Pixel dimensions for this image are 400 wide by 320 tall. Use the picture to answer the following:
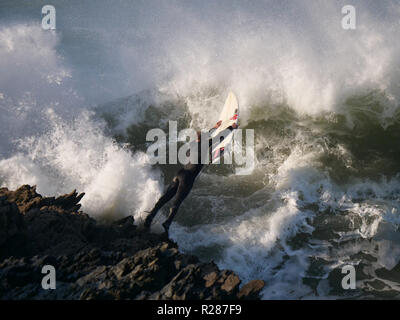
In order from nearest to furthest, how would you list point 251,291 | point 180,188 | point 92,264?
point 251,291 → point 92,264 → point 180,188

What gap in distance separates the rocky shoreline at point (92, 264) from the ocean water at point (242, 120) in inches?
64.7

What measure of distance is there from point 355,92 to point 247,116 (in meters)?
4.23

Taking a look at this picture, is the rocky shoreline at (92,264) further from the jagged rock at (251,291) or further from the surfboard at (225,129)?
Result: the surfboard at (225,129)

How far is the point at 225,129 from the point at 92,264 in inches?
225

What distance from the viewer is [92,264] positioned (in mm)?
6621

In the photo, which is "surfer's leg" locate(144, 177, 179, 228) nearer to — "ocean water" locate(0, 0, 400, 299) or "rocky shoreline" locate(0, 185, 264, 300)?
"rocky shoreline" locate(0, 185, 264, 300)

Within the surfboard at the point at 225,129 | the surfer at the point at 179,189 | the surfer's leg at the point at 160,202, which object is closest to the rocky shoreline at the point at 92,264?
the surfer's leg at the point at 160,202

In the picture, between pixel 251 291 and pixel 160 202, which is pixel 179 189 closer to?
pixel 160 202

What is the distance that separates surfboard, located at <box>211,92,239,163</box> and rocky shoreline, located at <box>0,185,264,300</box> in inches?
123

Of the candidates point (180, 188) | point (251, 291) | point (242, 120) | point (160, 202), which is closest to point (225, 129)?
point (180, 188)

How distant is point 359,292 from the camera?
7.43 m

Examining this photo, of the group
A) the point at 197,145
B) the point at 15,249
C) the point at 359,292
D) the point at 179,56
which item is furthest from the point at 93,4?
the point at 359,292

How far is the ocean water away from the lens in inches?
343

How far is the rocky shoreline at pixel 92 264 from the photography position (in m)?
5.89
